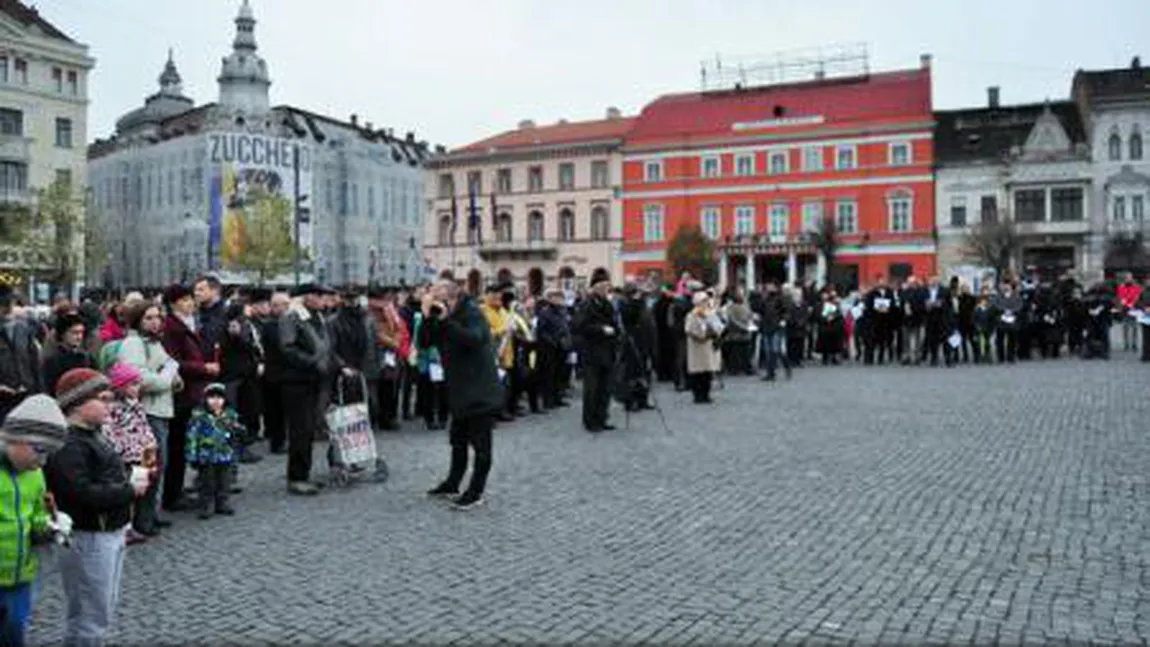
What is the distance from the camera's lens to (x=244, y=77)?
72.4 m

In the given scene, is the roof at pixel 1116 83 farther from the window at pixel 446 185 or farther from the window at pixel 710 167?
the window at pixel 446 185

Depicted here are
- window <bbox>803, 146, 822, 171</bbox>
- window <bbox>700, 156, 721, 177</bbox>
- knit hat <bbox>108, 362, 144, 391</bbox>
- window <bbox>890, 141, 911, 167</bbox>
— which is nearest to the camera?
knit hat <bbox>108, 362, 144, 391</bbox>

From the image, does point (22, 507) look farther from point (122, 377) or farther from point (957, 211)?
point (957, 211)

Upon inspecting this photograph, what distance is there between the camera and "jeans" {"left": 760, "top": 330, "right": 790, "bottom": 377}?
19.6 meters

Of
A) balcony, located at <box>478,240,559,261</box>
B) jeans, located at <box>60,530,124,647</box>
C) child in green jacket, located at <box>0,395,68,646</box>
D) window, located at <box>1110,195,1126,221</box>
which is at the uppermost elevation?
window, located at <box>1110,195,1126,221</box>

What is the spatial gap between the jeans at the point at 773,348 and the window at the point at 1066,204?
45.0 metres

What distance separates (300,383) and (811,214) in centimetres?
5795

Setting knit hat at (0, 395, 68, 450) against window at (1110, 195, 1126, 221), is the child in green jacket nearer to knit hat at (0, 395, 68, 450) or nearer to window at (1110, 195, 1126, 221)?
knit hat at (0, 395, 68, 450)

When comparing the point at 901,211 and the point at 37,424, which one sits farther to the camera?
the point at 901,211

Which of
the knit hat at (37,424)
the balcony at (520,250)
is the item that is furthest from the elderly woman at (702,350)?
the balcony at (520,250)

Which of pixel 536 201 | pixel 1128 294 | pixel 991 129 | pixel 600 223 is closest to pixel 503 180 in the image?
pixel 536 201

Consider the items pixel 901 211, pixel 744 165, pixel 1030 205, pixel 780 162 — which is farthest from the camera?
pixel 744 165

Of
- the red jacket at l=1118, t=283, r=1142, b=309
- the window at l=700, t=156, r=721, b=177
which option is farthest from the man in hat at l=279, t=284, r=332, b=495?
the window at l=700, t=156, r=721, b=177

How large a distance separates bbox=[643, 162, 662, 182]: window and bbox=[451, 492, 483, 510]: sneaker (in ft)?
201
